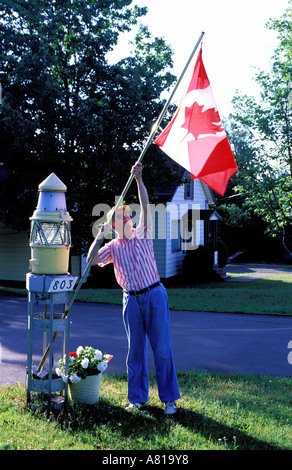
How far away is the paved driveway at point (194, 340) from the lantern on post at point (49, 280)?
1.10 meters

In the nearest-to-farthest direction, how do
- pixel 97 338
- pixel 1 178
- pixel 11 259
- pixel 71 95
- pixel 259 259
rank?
pixel 97 338 < pixel 71 95 < pixel 1 178 < pixel 11 259 < pixel 259 259

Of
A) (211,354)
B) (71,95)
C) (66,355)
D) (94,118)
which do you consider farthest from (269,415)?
(71,95)

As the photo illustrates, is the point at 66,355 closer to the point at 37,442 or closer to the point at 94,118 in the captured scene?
the point at 37,442

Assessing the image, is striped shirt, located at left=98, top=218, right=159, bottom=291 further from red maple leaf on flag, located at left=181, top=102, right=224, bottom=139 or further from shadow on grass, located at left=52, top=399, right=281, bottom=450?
shadow on grass, located at left=52, top=399, right=281, bottom=450

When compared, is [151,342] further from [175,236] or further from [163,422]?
[175,236]

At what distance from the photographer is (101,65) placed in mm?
15844

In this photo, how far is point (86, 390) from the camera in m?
4.85

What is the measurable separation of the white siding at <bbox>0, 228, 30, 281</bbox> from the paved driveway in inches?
327

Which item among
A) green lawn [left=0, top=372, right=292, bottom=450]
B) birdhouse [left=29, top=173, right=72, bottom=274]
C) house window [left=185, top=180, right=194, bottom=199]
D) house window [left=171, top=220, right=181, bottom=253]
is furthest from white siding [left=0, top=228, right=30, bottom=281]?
birdhouse [left=29, top=173, right=72, bottom=274]

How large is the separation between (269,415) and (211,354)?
8.30ft

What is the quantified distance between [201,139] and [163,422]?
270cm

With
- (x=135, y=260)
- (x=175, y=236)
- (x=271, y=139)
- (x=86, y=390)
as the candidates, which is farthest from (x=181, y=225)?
(x=86, y=390)

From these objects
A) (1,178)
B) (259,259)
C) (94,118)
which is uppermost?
(94,118)

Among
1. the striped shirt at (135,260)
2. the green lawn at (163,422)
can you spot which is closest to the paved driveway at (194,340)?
the green lawn at (163,422)
